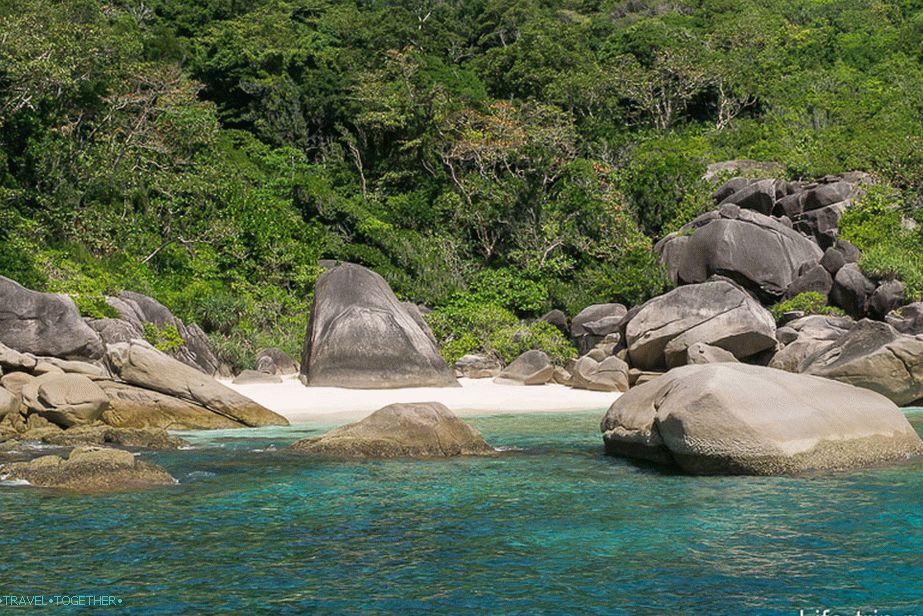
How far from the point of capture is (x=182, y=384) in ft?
49.5

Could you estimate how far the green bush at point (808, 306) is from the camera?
26.0 m

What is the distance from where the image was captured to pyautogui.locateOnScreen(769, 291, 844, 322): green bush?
2595 cm

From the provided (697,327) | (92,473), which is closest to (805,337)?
(697,327)

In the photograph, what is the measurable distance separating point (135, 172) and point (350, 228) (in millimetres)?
8277

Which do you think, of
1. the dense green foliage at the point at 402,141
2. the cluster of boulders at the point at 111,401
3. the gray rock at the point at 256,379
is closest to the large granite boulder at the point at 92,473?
the cluster of boulders at the point at 111,401

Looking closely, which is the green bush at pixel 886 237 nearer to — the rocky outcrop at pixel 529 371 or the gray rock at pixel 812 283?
the gray rock at pixel 812 283

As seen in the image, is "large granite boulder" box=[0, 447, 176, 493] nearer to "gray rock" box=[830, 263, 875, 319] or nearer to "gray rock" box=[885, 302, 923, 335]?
"gray rock" box=[885, 302, 923, 335]

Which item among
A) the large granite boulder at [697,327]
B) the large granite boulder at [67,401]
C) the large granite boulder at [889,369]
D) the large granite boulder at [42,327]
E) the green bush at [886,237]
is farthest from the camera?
the green bush at [886,237]

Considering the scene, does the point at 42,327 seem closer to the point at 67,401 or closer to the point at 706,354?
the point at 67,401

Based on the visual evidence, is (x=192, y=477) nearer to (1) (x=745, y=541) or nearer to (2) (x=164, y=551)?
(2) (x=164, y=551)

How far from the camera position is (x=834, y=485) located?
9.41 metres

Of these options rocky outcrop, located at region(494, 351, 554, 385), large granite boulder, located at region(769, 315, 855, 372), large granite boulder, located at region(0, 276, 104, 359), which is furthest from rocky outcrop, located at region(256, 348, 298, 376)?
large granite boulder, located at region(769, 315, 855, 372)

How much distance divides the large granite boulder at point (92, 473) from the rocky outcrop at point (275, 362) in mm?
12808

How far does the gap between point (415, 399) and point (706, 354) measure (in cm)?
645
